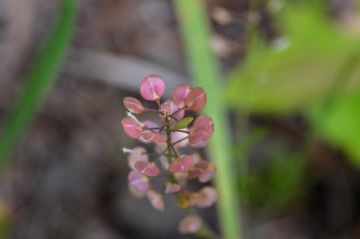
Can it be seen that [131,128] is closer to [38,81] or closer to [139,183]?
[139,183]

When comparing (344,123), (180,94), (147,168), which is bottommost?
(147,168)

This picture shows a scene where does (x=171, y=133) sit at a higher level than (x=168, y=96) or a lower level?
lower

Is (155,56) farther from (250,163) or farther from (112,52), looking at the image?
(250,163)

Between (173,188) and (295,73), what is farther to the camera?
(295,73)

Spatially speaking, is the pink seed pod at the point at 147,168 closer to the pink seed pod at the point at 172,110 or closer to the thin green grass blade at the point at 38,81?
the pink seed pod at the point at 172,110

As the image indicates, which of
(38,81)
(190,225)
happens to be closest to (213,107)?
(38,81)

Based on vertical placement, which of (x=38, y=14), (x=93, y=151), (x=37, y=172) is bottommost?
(x=37, y=172)

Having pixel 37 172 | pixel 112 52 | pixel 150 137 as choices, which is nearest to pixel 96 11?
pixel 112 52
